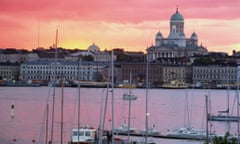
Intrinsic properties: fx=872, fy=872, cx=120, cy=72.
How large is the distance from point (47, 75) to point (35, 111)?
2024 inches

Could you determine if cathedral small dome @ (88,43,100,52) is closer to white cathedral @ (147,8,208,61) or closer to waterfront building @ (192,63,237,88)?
white cathedral @ (147,8,208,61)

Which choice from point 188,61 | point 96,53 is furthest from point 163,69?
point 96,53

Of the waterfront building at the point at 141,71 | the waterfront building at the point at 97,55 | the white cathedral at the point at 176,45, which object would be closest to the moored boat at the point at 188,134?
the waterfront building at the point at 141,71

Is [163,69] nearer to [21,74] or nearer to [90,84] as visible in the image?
[90,84]

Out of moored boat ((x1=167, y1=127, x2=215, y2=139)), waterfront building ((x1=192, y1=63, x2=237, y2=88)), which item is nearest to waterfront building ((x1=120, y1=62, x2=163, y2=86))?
waterfront building ((x1=192, y1=63, x2=237, y2=88))

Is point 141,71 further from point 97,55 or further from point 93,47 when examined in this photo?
point 93,47

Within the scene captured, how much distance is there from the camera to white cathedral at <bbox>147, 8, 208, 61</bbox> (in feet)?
316

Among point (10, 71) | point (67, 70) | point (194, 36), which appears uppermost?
point (194, 36)

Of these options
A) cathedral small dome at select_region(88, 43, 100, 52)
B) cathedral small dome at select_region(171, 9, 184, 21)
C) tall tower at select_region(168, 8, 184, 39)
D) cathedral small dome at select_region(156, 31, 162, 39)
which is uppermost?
cathedral small dome at select_region(171, 9, 184, 21)

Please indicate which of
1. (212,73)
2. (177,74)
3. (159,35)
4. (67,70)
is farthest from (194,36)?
(67,70)

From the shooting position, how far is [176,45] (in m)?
98.1

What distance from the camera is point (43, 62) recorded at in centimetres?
8819

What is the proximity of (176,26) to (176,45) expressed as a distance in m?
4.21

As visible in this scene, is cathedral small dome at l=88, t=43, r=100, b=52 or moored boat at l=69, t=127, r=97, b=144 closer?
moored boat at l=69, t=127, r=97, b=144
